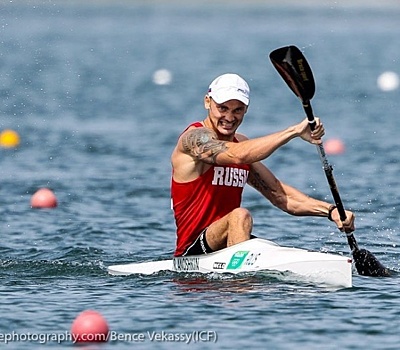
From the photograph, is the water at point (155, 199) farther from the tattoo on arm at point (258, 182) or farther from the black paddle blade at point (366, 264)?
the tattoo on arm at point (258, 182)

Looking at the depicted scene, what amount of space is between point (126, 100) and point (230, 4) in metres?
73.7

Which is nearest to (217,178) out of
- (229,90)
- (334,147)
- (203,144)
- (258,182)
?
(203,144)

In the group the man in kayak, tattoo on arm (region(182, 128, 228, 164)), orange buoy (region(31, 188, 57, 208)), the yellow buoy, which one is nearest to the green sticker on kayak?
the man in kayak

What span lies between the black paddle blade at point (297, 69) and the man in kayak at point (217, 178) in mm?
393

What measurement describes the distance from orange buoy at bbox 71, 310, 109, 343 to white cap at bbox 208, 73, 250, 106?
2287mm

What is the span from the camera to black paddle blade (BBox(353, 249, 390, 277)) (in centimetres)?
1072

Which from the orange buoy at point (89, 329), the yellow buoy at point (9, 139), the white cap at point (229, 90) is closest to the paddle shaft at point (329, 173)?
the white cap at point (229, 90)

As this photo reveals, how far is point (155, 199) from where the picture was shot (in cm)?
1603

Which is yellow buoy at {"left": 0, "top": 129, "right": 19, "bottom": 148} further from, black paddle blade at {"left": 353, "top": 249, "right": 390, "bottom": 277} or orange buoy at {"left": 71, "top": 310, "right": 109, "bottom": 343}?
orange buoy at {"left": 71, "top": 310, "right": 109, "bottom": 343}

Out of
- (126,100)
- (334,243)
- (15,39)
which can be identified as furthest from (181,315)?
(15,39)

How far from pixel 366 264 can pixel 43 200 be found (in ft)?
19.2

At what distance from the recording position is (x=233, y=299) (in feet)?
31.7

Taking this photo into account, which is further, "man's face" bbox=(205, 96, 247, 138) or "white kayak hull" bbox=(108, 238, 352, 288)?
"man's face" bbox=(205, 96, 247, 138)

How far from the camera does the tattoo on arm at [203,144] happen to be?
997 centimetres
